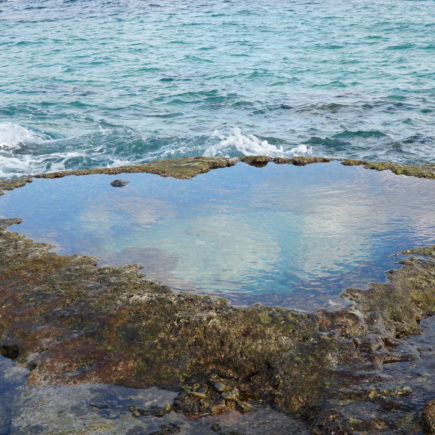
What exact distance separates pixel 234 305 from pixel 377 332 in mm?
715

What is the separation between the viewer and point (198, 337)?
8.59 feet

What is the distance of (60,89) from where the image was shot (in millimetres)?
11984

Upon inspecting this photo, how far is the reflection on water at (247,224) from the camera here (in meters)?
3.20

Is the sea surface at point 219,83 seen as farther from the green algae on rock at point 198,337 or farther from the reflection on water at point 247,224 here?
the green algae on rock at point 198,337

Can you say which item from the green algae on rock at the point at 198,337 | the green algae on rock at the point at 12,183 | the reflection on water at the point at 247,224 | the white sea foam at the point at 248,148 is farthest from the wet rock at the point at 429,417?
the white sea foam at the point at 248,148

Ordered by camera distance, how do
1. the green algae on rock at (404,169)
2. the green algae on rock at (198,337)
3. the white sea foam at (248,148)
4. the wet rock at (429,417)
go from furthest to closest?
the white sea foam at (248,148), the green algae on rock at (404,169), the green algae on rock at (198,337), the wet rock at (429,417)

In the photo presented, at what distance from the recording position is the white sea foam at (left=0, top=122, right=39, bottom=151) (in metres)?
8.09

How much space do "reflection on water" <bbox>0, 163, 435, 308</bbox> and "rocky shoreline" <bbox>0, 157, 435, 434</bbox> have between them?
0.21 m

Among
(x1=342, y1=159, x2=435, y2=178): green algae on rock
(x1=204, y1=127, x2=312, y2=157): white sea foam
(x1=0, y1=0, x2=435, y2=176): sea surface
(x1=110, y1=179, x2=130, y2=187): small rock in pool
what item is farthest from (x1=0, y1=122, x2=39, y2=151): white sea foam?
(x1=342, y1=159, x2=435, y2=178): green algae on rock

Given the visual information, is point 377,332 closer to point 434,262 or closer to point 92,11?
point 434,262

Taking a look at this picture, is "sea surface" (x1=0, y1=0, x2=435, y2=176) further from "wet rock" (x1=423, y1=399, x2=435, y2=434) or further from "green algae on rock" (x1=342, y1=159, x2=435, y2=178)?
"wet rock" (x1=423, y1=399, x2=435, y2=434)

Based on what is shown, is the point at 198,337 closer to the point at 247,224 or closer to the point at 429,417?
the point at 429,417

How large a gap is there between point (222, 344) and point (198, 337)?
0.40ft

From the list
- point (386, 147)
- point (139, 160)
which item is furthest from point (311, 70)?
point (139, 160)
